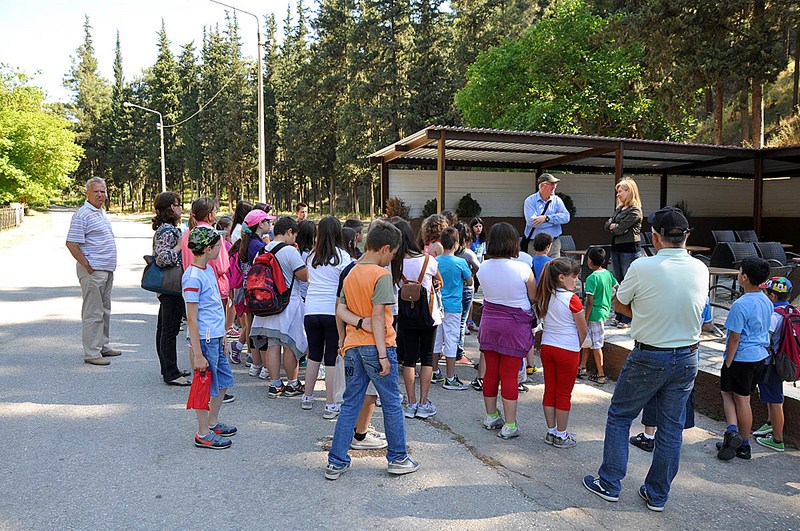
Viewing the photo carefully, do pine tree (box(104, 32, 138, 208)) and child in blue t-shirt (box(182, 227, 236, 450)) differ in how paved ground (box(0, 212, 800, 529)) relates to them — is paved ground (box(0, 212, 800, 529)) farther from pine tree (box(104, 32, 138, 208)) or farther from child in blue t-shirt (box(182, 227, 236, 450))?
pine tree (box(104, 32, 138, 208))

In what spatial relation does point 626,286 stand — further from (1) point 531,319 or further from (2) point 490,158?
(2) point 490,158

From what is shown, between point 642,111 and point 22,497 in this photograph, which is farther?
point 642,111

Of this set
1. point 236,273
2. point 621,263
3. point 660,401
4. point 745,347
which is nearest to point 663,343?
point 660,401

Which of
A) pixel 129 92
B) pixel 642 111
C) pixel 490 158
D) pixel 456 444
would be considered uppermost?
pixel 129 92

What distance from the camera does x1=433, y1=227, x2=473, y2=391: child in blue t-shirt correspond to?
566 centimetres

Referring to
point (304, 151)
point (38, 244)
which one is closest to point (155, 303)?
point (38, 244)

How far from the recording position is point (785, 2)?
1712cm

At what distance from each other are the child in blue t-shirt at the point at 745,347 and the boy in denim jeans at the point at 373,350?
8.08ft

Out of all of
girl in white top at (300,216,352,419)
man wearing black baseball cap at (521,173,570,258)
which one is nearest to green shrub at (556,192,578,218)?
man wearing black baseball cap at (521,173,570,258)

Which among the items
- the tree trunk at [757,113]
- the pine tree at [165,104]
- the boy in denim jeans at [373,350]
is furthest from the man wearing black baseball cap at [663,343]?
the pine tree at [165,104]

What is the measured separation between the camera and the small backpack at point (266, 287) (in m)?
5.24

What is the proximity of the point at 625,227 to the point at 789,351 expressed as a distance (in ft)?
11.4

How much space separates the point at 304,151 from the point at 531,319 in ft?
Answer: 129

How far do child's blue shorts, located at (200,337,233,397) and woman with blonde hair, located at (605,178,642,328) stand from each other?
17.2 ft
